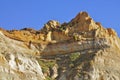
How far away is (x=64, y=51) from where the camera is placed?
112 meters

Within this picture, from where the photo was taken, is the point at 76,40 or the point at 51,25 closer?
the point at 76,40

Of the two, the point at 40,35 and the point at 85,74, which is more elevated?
the point at 40,35

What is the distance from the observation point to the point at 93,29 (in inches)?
4491

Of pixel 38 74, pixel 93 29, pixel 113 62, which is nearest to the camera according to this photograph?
pixel 38 74

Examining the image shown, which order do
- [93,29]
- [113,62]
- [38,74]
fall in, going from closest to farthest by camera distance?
1. [38,74]
2. [113,62]
3. [93,29]

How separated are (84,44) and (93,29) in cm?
392

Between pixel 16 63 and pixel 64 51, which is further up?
pixel 64 51

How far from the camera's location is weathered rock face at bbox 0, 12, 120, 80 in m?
98.2

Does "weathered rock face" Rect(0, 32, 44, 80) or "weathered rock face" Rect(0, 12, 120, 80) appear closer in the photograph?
"weathered rock face" Rect(0, 32, 44, 80)

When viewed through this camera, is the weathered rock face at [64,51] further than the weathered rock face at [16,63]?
Yes

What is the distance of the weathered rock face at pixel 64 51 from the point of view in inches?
3866

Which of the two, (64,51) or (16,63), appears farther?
(64,51)

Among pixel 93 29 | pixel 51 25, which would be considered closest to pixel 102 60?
pixel 93 29

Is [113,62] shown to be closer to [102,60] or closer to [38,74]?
[102,60]
